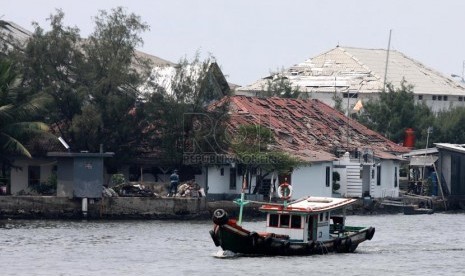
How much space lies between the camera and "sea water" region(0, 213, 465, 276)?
165 ft

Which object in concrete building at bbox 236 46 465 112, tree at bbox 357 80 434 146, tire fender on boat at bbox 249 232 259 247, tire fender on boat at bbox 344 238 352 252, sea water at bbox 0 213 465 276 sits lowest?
sea water at bbox 0 213 465 276

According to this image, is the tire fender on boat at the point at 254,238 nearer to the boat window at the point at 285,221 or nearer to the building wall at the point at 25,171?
the boat window at the point at 285,221

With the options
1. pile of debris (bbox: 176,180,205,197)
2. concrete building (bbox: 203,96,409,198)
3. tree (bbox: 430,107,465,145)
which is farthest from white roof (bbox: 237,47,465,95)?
pile of debris (bbox: 176,180,205,197)

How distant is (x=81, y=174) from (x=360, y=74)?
207 feet

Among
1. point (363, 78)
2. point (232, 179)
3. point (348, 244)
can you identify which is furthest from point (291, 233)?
point (363, 78)

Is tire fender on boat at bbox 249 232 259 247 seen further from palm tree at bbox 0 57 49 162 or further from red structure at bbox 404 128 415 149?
red structure at bbox 404 128 415 149

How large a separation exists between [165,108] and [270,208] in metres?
26.0

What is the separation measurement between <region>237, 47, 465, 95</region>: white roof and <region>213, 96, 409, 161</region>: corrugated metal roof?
30098mm

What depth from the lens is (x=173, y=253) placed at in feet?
182

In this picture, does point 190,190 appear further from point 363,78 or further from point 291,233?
point 363,78

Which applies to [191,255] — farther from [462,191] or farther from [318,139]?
[462,191]

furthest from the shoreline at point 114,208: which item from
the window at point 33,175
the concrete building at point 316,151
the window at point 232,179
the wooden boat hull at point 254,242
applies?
the wooden boat hull at point 254,242

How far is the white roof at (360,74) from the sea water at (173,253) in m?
58.8

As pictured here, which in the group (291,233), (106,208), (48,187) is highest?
(48,187)
